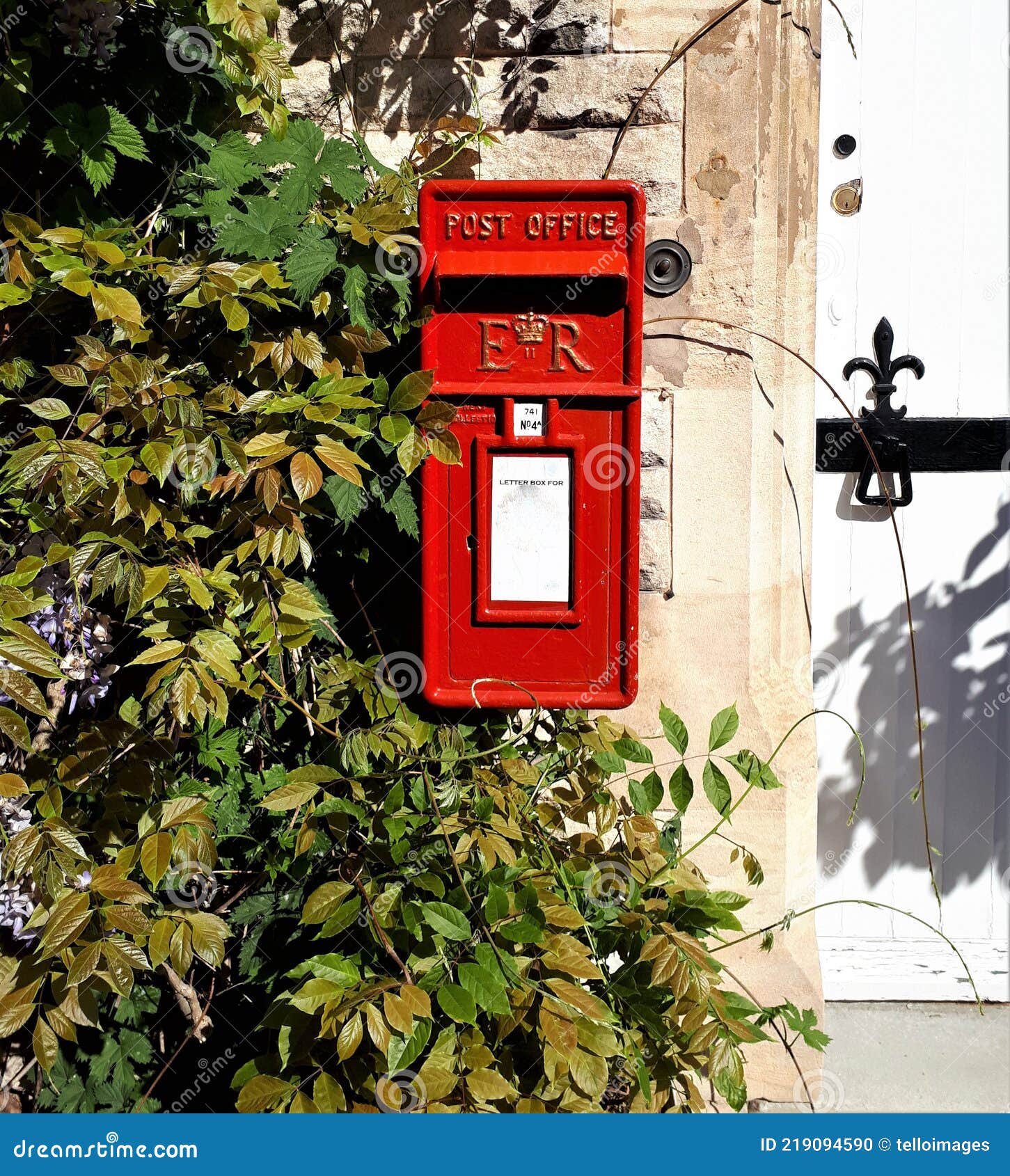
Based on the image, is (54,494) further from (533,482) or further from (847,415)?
(847,415)

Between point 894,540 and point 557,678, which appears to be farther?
point 894,540

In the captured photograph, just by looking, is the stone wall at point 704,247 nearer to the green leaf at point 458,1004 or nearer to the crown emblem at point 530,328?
the crown emblem at point 530,328

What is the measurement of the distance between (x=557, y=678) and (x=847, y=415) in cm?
133

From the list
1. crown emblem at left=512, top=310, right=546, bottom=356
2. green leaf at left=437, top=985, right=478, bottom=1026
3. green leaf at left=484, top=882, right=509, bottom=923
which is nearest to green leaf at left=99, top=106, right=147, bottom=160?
crown emblem at left=512, top=310, right=546, bottom=356

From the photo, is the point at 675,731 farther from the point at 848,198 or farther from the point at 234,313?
the point at 848,198

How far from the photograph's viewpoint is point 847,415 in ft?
8.70

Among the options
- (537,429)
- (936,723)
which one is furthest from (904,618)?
(537,429)

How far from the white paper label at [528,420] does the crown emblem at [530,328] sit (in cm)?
11

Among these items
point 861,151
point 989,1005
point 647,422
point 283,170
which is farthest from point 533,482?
point 989,1005

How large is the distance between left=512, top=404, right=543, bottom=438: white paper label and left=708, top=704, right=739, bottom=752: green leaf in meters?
0.66

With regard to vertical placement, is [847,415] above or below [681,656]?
above

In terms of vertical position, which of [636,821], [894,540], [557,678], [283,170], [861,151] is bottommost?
[636,821]

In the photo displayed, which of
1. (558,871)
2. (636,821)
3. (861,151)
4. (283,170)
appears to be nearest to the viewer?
(558,871)

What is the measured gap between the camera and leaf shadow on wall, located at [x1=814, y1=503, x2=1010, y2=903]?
267 centimetres
